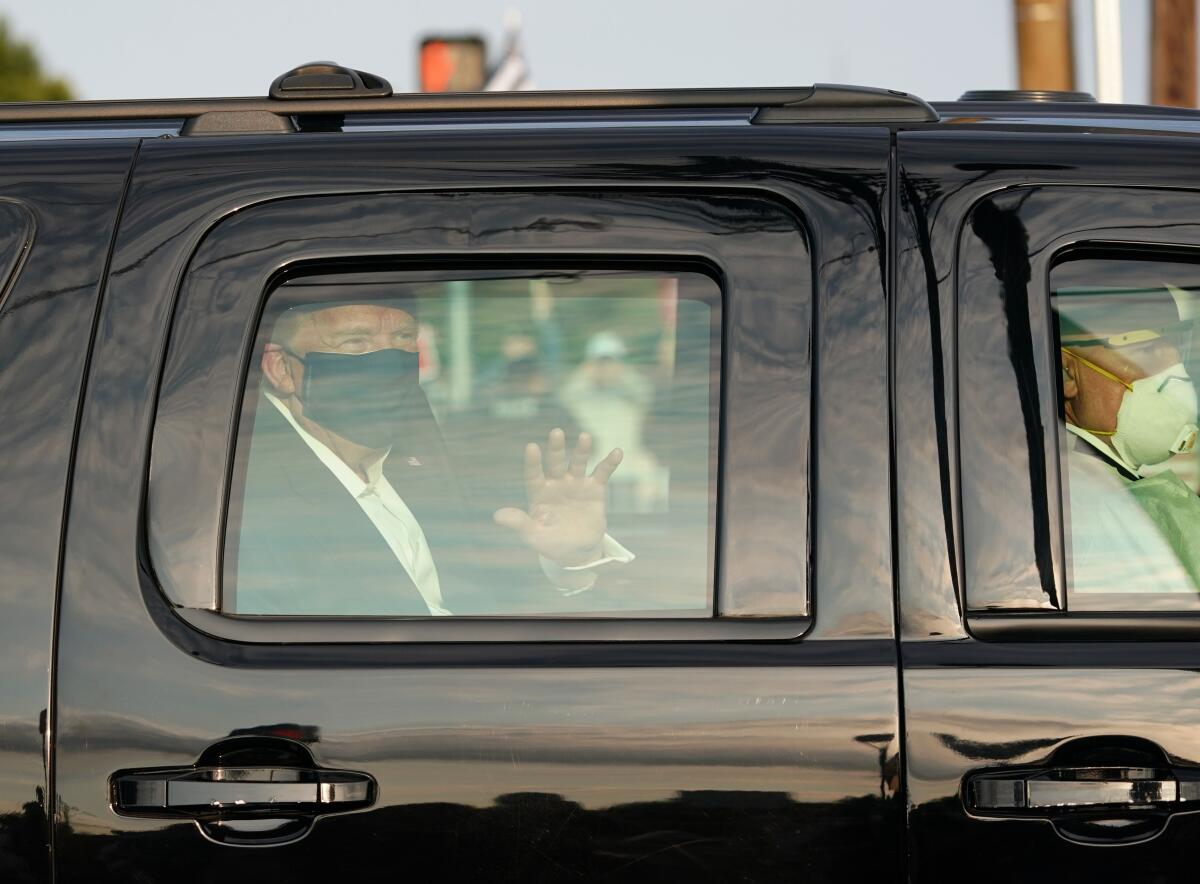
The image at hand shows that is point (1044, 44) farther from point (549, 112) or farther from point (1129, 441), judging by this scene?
point (1129, 441)

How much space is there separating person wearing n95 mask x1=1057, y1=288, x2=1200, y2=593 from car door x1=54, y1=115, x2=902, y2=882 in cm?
29

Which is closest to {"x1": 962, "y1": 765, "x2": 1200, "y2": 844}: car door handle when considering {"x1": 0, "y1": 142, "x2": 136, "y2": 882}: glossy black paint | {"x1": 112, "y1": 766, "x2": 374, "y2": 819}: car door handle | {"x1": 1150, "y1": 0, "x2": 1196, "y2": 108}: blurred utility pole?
{"x1": 112, "y1": 766, "x2": 374, "y2": 819}: car door handle

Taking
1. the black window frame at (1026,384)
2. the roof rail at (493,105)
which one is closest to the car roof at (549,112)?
the roof rail at (493,105)

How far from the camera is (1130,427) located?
2057mm

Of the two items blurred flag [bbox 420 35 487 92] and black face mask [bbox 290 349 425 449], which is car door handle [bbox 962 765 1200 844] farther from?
blurred flag [bbox 420 35 487 92]

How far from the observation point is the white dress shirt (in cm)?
197

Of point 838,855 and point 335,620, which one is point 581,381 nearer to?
point 335,620

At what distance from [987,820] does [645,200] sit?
898mm

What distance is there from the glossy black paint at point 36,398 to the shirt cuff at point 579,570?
24.7 inches

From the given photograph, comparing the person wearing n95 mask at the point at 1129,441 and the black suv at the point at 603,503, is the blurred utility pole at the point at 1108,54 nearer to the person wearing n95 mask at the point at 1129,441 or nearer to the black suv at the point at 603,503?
the black suv at the point at 603,503

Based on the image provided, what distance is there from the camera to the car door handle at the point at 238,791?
1.84 meters

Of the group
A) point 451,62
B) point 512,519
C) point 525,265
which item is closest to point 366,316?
point 525,265

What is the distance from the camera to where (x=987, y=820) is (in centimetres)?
181

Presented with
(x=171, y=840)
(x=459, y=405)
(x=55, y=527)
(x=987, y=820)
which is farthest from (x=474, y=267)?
(x=987, y=820)
